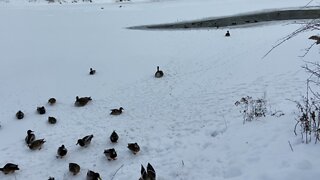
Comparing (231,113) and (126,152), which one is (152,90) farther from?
(126,152)

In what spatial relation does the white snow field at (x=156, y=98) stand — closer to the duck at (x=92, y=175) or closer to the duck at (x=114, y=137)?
the duck at (x=114, y=137)

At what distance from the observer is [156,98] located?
1019 centimetres

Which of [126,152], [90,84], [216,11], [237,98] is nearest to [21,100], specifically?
[90,84]

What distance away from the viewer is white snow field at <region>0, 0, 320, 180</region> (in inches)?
243

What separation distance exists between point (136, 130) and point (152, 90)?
2722 millimetres

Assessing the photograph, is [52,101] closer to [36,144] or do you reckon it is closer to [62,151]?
[36,144]

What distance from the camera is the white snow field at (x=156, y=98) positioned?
20.3 feet

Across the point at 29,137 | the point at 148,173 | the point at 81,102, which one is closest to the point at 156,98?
the point at 81,102

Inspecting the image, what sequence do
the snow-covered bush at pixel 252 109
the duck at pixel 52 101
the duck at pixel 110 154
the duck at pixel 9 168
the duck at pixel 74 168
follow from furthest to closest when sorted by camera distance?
1. the duck at pixel 52 101
2. the snow-covered bush at pixel 252 109
3. the duck at pixel 110 154
4. the duck at pixel 9 168
5. the duck at pixel 74 168

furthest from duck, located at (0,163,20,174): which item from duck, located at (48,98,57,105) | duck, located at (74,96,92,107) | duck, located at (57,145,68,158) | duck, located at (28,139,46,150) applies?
duck, located at (48,98,57,105)

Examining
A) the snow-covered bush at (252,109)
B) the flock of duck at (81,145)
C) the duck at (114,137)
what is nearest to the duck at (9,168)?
the flock of duck at (81,145)

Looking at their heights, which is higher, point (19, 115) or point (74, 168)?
point (19, 115)

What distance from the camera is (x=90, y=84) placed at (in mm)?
11539

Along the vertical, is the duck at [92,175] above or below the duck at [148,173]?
below
